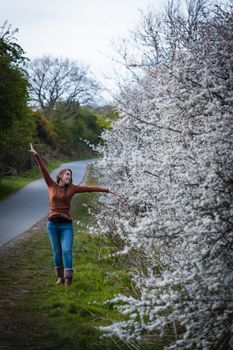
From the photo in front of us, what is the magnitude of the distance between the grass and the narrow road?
2.18m

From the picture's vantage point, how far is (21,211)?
57.0 feet

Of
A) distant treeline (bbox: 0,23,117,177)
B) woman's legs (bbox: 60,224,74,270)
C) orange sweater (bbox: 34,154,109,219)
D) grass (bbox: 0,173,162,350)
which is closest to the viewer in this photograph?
grass (bbox: 0,173,162,350)

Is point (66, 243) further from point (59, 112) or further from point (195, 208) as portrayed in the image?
point (59, 112)

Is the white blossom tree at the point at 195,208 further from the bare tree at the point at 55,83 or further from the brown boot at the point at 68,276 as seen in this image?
the bare tree at the point at 55,83

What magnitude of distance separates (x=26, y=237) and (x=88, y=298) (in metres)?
5.92

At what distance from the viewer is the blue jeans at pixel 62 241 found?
7.30m

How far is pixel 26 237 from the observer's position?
1241 cm

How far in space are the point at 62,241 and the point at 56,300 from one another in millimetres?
1026

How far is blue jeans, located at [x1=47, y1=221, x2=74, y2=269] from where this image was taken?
23.9 ft

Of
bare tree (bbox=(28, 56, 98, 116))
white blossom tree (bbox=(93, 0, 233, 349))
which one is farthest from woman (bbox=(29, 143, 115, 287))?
bare tree (bbox=(28, 56, 98, 116))

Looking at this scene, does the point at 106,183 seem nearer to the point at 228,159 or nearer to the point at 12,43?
the point at 12,43

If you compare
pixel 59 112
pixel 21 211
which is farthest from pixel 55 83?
pixel 21 211

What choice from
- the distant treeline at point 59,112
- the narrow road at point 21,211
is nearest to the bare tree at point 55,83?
the distant treeline at point 59,112

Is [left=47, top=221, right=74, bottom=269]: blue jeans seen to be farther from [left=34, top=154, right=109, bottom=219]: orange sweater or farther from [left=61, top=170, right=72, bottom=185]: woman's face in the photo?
[left=61, top=170, right=72, bottom=185]: woman's face
